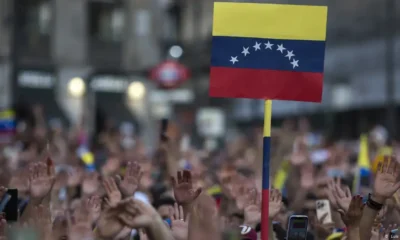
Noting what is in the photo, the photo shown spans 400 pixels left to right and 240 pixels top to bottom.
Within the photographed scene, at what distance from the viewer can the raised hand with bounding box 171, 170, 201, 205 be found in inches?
268

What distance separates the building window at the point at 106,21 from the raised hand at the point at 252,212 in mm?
36978

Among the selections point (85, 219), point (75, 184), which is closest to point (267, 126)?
point (85, 219)

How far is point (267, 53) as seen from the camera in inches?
269

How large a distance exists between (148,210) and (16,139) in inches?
602

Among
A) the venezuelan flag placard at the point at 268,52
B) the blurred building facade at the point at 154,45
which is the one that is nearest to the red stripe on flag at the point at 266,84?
the venezuelan flag placard at the point at 268,52

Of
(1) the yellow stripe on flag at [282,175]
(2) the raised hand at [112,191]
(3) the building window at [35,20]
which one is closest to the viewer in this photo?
(2) the raised hand at [112,191]

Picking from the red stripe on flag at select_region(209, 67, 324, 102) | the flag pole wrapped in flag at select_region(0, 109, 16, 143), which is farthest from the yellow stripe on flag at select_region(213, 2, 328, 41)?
the flag pole wrapped in flag at select_region(0, 109, 16, 143)

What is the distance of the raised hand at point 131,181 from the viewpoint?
7141 mm

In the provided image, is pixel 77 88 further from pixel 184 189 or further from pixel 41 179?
pixel 184 189

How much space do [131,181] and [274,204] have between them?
3.18 ft

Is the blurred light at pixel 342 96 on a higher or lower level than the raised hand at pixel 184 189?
higher

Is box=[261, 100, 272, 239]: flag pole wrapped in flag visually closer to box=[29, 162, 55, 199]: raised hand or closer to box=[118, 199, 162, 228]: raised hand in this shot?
box=[118, 199, 162, 228]: raised hand

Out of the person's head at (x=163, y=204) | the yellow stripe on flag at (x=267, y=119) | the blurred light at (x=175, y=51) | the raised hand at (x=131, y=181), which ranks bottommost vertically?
the person's head at (x=163, y=204)

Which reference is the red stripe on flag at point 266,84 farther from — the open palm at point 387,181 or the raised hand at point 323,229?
the raised hand at point 323,229
